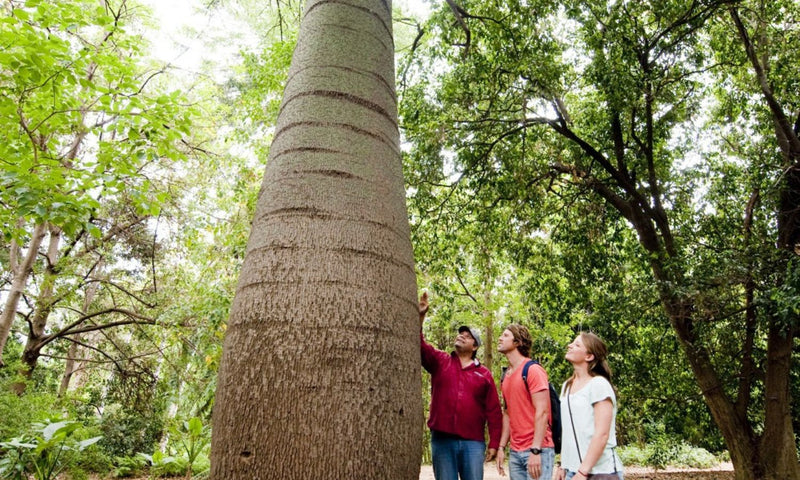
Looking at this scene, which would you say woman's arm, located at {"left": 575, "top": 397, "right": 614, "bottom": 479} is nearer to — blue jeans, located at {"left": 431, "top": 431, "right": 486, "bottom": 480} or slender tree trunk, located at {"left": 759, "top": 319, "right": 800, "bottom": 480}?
blue jeans, located at {"left": 431, "top": 431, "right": 486, "bottom": 480}

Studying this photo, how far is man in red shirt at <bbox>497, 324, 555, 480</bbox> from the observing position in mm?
2508

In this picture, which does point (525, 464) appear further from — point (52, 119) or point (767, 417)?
point (767, 417)

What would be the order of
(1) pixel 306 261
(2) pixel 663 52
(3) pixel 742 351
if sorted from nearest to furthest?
(1) pixel 306 261
(2) pixel 663 52
(3) pixel 742 351

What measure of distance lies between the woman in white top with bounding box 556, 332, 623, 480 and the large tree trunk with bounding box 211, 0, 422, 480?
1.10 meters

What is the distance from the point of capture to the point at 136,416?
8.68 m

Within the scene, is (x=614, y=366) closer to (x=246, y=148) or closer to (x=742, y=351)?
(x=742, y=351)

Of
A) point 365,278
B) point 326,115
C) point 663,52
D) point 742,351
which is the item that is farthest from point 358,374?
point 742,351

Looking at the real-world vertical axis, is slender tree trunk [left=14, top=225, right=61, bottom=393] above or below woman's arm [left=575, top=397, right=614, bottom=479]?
above

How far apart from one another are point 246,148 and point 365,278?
23.9 ft

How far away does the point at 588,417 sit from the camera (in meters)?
2.15

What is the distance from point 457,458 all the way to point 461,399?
289 millimetres

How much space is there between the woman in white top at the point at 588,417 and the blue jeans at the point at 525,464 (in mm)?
261

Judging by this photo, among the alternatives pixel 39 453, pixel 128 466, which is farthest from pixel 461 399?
pixel 128 466

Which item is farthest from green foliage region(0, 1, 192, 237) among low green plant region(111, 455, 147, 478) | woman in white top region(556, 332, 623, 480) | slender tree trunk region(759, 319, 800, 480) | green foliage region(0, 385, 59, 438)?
slender tree trunk region(759, 319, 800, 480)
